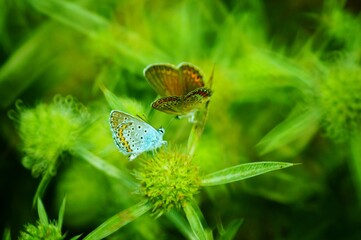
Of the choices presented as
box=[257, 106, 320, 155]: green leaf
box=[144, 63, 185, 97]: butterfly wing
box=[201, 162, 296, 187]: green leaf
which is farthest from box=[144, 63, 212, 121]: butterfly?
box=[257, 106, 320, 155]: green leaf

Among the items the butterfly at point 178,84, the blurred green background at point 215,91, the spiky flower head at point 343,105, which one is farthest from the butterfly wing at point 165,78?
the spiky flower head at point 343,105

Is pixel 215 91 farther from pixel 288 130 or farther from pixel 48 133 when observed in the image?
pixel 48 133

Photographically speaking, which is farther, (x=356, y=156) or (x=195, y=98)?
(x=356, y=156)

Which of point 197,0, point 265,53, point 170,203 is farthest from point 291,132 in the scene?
point 197,0

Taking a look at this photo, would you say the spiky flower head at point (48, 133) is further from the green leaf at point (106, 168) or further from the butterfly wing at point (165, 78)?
the butterfly wing at point (165, 78)

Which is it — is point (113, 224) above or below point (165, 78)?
below

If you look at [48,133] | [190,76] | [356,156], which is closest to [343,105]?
[356,156]

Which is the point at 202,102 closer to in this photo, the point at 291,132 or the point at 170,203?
the point at 170,203
